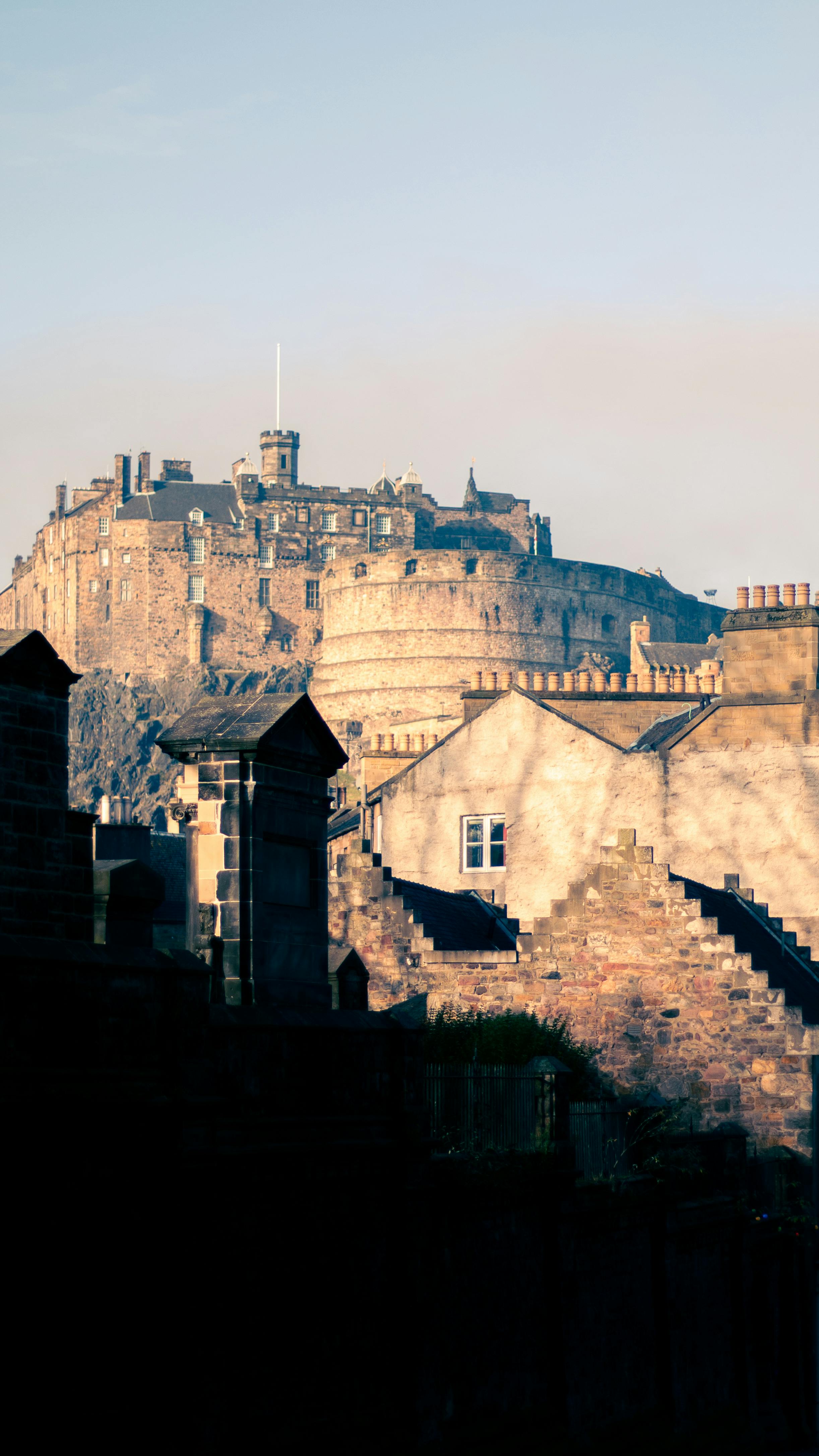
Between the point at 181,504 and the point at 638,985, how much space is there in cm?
9899

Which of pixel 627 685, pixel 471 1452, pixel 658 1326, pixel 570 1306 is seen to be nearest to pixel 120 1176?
pixel 471 1452

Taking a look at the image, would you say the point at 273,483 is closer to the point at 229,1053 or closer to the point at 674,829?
the point at 674,829

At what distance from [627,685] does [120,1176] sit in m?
41.5

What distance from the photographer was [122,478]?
120375mm

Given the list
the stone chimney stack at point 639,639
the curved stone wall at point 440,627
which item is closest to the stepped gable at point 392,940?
the stone chimney stack at point 639,639

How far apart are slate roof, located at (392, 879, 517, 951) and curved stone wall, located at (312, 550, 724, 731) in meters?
74.0

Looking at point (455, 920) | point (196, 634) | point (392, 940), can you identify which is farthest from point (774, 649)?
point (196, 634)

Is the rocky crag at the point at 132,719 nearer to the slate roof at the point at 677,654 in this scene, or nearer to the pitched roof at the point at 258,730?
the slate roof at the point at 677,654

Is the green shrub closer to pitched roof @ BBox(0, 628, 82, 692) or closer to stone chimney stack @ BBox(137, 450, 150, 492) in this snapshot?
pitched roof @ BBox(0, 628, 82, 692)

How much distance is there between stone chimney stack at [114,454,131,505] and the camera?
393 feet

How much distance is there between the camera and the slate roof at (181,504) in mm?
118562

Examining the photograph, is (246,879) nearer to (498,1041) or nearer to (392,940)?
(498,1041)

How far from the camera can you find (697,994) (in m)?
24.2

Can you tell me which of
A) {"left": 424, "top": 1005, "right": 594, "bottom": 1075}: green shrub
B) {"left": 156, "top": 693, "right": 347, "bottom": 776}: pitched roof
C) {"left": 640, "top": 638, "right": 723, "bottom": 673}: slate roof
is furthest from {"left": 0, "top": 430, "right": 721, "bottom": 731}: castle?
{"left": 156, "top": 693, "right": 347, "bottom": 776}: pitched roof
